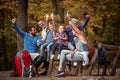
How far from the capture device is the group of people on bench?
11703 millimetres

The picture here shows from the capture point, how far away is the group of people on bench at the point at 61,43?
11.7 m

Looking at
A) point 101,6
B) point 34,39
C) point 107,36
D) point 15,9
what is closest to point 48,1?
point 15,9

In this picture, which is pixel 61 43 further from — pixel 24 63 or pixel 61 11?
pixel 61 11

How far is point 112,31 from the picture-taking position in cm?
3431

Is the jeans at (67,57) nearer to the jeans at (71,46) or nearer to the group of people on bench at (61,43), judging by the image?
the group of people on bench at (61,43)

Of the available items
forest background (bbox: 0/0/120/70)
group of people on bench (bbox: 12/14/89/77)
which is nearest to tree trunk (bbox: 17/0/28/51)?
forest background (bbox: 0/0/120/70)

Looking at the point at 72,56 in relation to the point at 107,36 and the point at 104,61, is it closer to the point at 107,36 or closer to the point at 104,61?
the point at 104,61

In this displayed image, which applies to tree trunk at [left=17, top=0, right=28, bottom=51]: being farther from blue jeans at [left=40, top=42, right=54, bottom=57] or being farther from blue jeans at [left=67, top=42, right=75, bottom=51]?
blue jeans at [left=67, top=42, right=75, bottom=51]

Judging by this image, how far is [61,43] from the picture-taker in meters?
12.1

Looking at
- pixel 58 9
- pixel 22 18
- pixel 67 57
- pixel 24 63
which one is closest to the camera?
pixel 67 57

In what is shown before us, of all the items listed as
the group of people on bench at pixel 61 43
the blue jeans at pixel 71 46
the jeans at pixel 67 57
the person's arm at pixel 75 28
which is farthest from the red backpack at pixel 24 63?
the person's arm at pixel 75 28

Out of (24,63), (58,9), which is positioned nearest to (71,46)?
(24,63)

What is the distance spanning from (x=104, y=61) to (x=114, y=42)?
23.2 meters

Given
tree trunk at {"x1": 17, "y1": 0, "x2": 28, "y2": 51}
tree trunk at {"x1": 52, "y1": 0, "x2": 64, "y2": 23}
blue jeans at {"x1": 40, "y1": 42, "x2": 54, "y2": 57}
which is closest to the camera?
blue jeans at {"x1": 40, "y1": 42, "x2": 54, "y2": 57}
